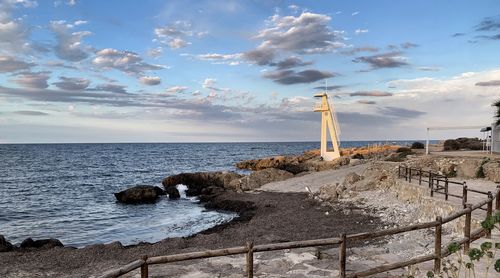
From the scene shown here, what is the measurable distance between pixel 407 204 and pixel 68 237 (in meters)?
17.3

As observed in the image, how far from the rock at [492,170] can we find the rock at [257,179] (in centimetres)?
1886

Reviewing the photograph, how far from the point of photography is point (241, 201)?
29953 mm

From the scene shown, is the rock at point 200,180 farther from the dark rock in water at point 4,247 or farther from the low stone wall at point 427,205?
the dark rock in water at point 4,247

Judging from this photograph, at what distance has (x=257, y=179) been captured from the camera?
37750 mm

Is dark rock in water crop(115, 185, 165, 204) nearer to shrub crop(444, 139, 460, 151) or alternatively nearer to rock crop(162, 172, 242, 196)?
rock crop(162, 172, 242, 196)

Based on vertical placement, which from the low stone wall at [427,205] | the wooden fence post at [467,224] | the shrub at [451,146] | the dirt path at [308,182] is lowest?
the dirt path at [308,182]

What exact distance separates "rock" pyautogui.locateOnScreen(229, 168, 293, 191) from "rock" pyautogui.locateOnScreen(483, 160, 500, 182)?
18859 millimetres

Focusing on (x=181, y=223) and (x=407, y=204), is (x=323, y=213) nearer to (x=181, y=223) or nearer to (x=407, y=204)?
(x=407, y=204)

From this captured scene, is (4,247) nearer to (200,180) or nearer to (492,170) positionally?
(492,170)

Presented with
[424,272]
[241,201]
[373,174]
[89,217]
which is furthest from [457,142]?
[424,272]

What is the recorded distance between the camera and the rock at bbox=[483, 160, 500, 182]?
855 inches

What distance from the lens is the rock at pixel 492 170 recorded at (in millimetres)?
21719

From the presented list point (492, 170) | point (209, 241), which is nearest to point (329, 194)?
point (492, 170)

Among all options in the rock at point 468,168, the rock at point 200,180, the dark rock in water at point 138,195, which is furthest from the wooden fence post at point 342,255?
the rock at point 200,180
